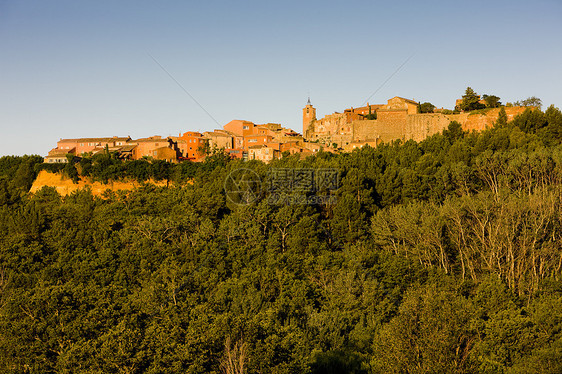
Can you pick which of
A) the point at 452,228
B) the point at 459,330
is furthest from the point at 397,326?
the point at 452,228

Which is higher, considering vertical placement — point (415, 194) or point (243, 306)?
point (415, 194)

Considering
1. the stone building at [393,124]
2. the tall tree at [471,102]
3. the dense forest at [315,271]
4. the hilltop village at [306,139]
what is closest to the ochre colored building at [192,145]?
the hilltop village at [306,139]

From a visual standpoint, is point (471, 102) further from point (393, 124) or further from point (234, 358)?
point (234, 358)

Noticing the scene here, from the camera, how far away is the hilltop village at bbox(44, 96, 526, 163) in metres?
56.9

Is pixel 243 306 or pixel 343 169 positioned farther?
pixel 343 169

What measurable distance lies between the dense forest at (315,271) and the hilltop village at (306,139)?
6098 millimetres

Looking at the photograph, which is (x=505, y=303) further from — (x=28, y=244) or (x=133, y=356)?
(x=28, y=244)

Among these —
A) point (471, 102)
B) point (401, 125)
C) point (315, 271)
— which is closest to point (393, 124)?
point (401, 125)

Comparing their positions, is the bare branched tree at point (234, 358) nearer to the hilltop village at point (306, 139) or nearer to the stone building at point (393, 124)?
the stone building at point (393, 124)

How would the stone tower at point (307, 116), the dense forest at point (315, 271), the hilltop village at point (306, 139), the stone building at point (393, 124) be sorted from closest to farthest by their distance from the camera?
the dense forest at point (315, 271), the stone building at point (393, 124), the hilltop village at point (306, 139), the stone tower at point (307, 116)

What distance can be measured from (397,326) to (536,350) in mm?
5199

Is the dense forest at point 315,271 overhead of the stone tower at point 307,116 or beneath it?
beneath

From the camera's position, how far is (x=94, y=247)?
109ft

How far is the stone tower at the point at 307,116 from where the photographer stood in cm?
8034
